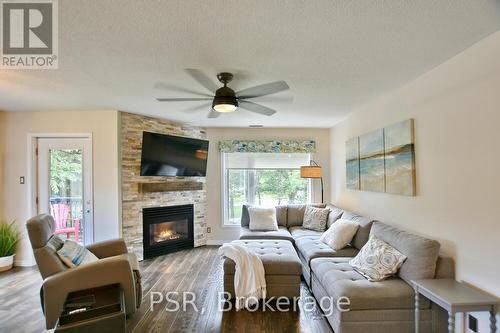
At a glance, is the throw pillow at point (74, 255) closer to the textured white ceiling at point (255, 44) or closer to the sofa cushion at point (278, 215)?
the textured white ceiling at point (255, 44)

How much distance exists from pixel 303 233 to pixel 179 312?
7.53 ft

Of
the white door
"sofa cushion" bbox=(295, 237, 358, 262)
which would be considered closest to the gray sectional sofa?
"sofa cushion" bbox=(295, 237, 358, 262)

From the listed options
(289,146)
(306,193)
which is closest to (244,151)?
(289,146)

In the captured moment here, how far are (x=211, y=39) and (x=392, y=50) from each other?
1459mm

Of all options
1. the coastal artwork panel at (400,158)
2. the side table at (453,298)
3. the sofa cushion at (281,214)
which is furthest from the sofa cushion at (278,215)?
the side table at (453,298)

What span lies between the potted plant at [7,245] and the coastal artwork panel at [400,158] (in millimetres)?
5456

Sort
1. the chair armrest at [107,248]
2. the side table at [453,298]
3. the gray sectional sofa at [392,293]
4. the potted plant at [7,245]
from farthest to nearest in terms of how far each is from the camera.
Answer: the potted plant at [7,245] → the chair armrest at [107,248] → the gray sectional sofa at [392,293] → the side table at [453,298]

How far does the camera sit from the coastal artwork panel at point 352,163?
4168mm

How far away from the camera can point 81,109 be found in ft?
13.6

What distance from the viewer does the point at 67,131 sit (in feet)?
13.9

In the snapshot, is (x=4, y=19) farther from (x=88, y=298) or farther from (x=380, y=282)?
(x=380, y=282)

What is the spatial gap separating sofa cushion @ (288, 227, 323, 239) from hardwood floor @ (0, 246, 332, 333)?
874mm

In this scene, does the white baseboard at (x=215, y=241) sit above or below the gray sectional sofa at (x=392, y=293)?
below

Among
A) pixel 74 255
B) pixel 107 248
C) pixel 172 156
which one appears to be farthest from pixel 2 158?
pixel 74 255
